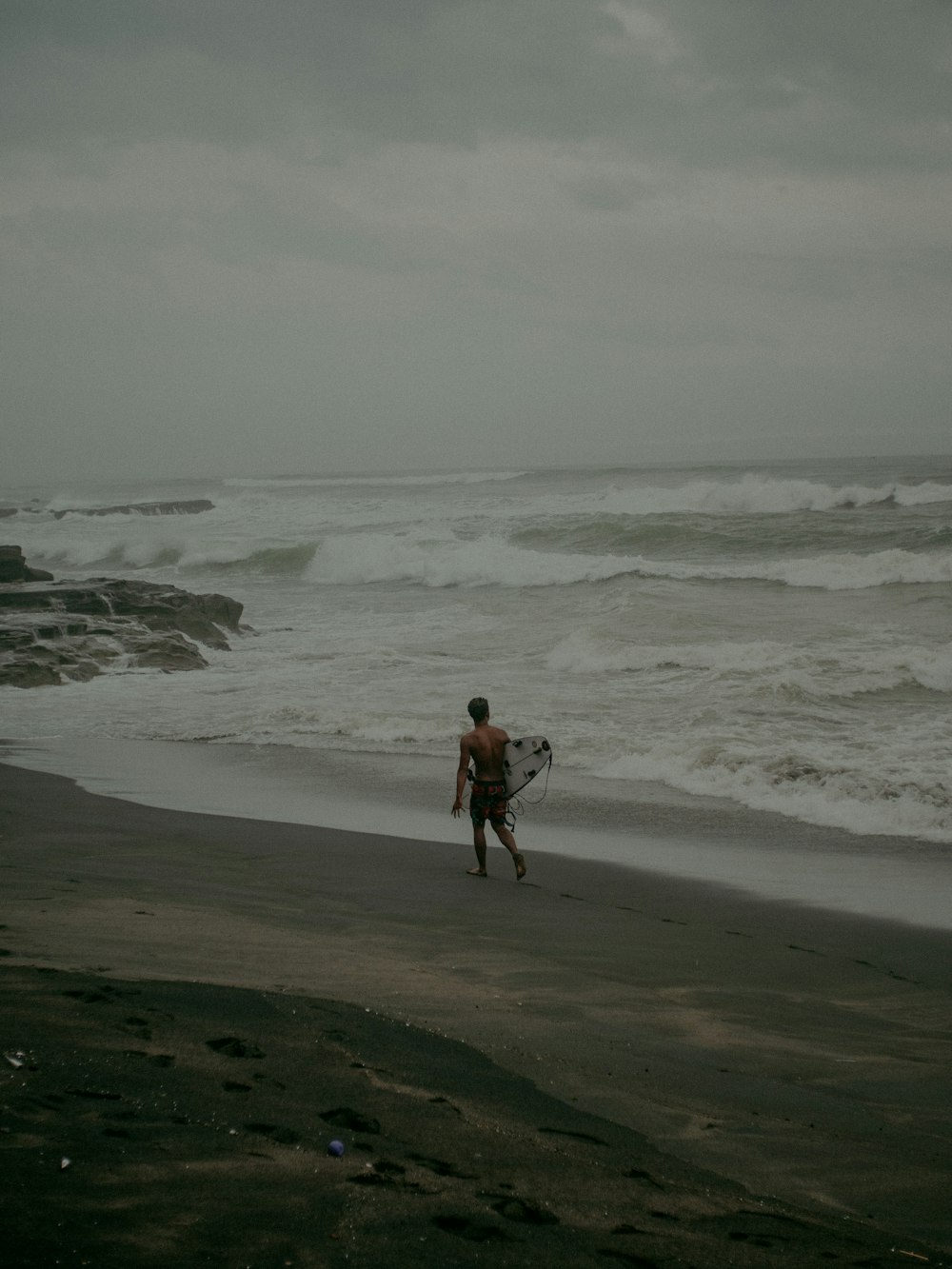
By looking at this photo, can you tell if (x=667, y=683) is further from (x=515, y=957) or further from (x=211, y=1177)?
(x=211, y=1177)

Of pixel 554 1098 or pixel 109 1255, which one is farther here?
pixel 554 1098

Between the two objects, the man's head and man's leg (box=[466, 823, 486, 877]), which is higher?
the man's head

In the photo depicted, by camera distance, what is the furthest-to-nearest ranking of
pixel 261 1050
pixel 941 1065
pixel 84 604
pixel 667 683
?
pixel 84 604, pixel 667 683, pixel 941 1065, pixel 261 1050

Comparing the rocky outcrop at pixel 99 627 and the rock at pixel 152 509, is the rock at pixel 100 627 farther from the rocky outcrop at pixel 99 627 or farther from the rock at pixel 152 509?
the rock at pixel 152 509

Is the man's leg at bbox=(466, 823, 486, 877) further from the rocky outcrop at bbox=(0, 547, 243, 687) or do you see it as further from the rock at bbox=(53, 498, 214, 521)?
the rock at bbox=(53, 498, 214, 521)

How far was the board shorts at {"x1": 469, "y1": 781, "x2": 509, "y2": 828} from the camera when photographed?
24.3 feet

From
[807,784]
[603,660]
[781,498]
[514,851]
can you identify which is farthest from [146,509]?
[514,851]

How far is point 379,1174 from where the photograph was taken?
8.47 feet

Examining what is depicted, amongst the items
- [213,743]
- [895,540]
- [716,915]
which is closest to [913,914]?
[716,915]

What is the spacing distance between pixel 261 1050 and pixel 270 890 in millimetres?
3075

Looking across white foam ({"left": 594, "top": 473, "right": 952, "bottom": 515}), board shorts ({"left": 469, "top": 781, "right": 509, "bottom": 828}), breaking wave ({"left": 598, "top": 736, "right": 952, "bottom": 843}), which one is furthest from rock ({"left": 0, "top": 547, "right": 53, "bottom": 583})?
white foam ({"left": 594, "top": 473, "right": 952, "bottom": 515})

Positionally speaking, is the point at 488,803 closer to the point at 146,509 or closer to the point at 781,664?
the point at 781,664

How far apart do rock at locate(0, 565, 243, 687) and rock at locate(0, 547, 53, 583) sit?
119 cm

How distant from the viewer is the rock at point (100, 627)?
16.7 meters
